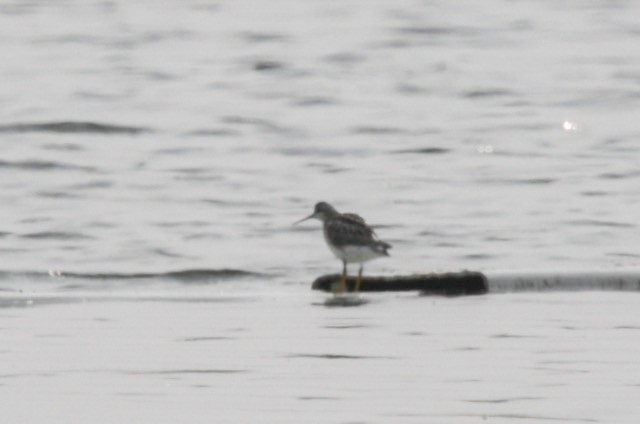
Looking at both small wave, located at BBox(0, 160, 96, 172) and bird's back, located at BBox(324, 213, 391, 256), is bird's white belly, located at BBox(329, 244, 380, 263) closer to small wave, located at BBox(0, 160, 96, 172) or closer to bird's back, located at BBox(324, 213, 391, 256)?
bird's back, located at BBox(324, 213, 391, 256)

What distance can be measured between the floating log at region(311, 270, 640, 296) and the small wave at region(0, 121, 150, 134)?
9.82 m

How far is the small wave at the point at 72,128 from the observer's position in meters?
20.3

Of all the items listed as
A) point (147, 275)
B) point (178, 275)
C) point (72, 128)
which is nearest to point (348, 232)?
point (178, 275)

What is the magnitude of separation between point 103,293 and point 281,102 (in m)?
11.5

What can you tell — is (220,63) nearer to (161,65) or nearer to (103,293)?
(161,65)

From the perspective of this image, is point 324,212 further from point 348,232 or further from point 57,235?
point 57,235

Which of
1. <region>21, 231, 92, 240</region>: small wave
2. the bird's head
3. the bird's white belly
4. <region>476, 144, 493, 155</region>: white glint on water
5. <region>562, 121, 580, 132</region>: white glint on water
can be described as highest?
the bird's white belly

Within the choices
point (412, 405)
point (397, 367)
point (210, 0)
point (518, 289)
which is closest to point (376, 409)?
point (412, 405)

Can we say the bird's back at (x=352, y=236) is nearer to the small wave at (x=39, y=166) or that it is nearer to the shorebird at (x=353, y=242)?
the shorebird at (x=353, y=242)

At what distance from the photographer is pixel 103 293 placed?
11.0 meters

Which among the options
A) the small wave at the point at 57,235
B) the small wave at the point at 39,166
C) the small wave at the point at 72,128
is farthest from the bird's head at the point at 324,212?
the small wave at the point at 72,128

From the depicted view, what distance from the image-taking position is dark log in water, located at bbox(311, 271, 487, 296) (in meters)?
10.5

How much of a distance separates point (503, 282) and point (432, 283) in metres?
0.37

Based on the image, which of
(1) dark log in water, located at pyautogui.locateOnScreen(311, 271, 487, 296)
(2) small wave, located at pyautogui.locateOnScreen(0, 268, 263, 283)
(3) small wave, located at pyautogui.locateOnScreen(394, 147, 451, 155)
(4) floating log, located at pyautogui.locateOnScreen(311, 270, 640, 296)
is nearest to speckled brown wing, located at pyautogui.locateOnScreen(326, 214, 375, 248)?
(2) small wave, located at pyautogui.locateOnScreen(0, 268, 263, 283)
